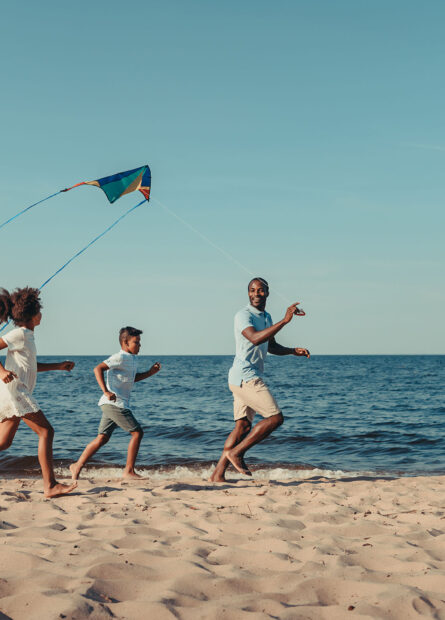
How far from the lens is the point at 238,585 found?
300 cm

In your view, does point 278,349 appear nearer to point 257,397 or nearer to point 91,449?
point 257,397

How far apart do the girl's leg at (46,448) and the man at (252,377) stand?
1868mm

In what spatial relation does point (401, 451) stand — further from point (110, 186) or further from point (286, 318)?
point (110, 186)

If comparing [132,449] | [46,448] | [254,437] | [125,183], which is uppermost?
[125,183]

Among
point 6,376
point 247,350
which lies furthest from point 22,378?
point 247,350

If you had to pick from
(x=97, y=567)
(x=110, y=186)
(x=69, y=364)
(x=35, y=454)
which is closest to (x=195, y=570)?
(x=97, y=567)

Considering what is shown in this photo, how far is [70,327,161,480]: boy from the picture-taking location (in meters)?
6.38

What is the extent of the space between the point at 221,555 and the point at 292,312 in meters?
2.69

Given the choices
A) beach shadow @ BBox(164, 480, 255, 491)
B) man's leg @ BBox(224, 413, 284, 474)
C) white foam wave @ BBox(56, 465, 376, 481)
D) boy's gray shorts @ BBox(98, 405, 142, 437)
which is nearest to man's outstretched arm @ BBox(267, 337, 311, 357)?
man's leg @ BBox(224, 413, 284, 474)

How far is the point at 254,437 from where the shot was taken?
19.9 feet

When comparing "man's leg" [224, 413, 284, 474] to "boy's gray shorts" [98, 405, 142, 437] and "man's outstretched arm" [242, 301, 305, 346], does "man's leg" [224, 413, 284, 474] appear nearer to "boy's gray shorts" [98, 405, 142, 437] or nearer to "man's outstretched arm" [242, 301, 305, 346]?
"man's outstretched arm" [242, 301, 305, 346]

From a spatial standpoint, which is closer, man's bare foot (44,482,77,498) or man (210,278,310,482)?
man's bare foot (44,482,77,498)

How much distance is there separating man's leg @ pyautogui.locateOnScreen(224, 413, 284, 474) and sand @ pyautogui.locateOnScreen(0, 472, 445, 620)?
1.74 ft

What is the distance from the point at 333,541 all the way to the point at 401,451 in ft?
24.8
